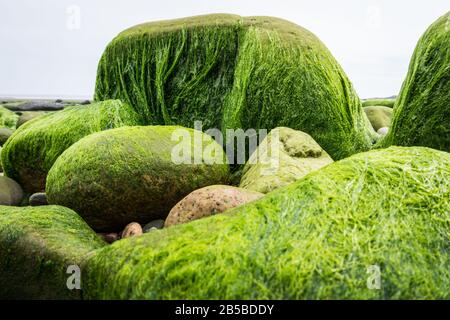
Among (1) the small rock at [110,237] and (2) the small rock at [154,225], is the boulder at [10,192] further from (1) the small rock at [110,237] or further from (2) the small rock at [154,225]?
(2) the small rock at [154,225]

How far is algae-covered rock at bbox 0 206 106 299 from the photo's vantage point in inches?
115

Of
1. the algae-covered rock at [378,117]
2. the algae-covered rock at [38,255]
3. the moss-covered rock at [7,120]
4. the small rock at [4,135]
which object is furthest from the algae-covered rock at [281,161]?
the moss-covered rock at [7,120]

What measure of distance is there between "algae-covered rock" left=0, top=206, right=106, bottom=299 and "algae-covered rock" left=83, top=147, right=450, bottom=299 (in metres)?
0.36

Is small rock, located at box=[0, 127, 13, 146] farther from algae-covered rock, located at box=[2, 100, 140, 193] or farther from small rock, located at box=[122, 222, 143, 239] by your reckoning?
small rock, located at box=[122, 222, 143, 239]

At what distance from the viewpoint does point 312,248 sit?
7.48 feet

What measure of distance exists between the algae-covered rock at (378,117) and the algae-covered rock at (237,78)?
427 centimetres

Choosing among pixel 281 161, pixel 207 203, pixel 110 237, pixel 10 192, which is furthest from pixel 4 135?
pixel 207 203

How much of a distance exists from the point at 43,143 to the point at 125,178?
2.43 metres

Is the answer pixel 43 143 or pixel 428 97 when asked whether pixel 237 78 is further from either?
pixel 43 143

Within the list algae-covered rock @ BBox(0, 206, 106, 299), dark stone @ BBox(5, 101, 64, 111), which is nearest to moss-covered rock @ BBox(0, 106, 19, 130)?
dark stone @ BBox(5, 101, 64, 111)

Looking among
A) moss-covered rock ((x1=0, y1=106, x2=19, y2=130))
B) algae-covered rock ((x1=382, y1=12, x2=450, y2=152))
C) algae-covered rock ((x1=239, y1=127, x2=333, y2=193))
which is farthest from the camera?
moss-covered rock ((x1=0, y1=106, x2=19, y2=130))

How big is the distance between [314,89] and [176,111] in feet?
6.47

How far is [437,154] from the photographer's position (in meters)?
2.96
